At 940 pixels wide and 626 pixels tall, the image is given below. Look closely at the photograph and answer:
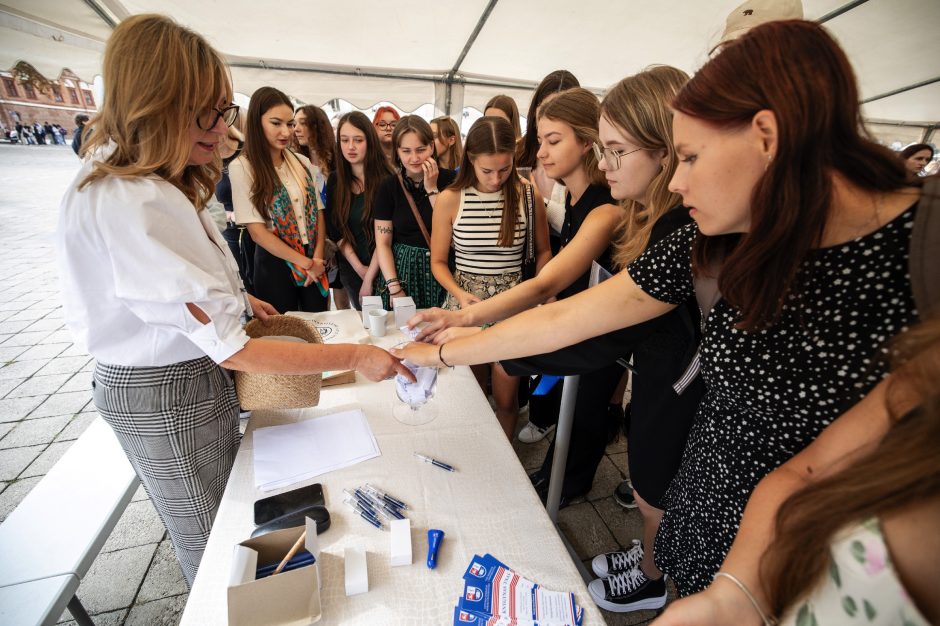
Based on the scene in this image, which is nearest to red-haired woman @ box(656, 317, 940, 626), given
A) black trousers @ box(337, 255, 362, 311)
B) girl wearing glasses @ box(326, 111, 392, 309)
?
girl wearing glasses @ box(326, 111, 392, 309)

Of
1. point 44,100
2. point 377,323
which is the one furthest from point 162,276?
point 44,100

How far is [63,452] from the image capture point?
102 inches

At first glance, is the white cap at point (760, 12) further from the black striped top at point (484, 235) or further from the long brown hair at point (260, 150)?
the long brown hair at point (260, 150)

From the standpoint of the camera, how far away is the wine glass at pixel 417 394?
4.48ft

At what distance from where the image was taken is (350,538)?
94cm

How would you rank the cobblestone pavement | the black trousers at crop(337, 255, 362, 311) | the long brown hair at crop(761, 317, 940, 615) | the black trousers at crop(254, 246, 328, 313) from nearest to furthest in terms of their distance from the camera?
the long brown hair at crop(761, 317, 940, 615)
the cobblestone pavement
the black trousers at crop(254, 246, 328, 313)
the black trousers at crop(337, 255, 362, 311)

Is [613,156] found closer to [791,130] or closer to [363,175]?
[791,130]

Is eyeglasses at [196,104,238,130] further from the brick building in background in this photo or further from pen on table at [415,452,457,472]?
pen on table at [415,452,457,472]

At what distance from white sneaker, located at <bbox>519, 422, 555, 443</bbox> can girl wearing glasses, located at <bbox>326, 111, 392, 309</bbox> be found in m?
1.54

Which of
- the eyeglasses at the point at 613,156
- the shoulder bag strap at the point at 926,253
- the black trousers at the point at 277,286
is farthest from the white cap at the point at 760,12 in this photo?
the black trousers at the point at 277,286

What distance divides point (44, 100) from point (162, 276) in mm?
12859

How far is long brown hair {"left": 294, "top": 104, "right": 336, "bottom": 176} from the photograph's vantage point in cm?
348

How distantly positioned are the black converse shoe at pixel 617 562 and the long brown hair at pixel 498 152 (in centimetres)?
157

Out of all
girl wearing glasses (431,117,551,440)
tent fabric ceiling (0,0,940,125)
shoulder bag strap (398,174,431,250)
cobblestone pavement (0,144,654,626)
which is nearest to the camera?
cobblestone pavement (0,144,654,626)
